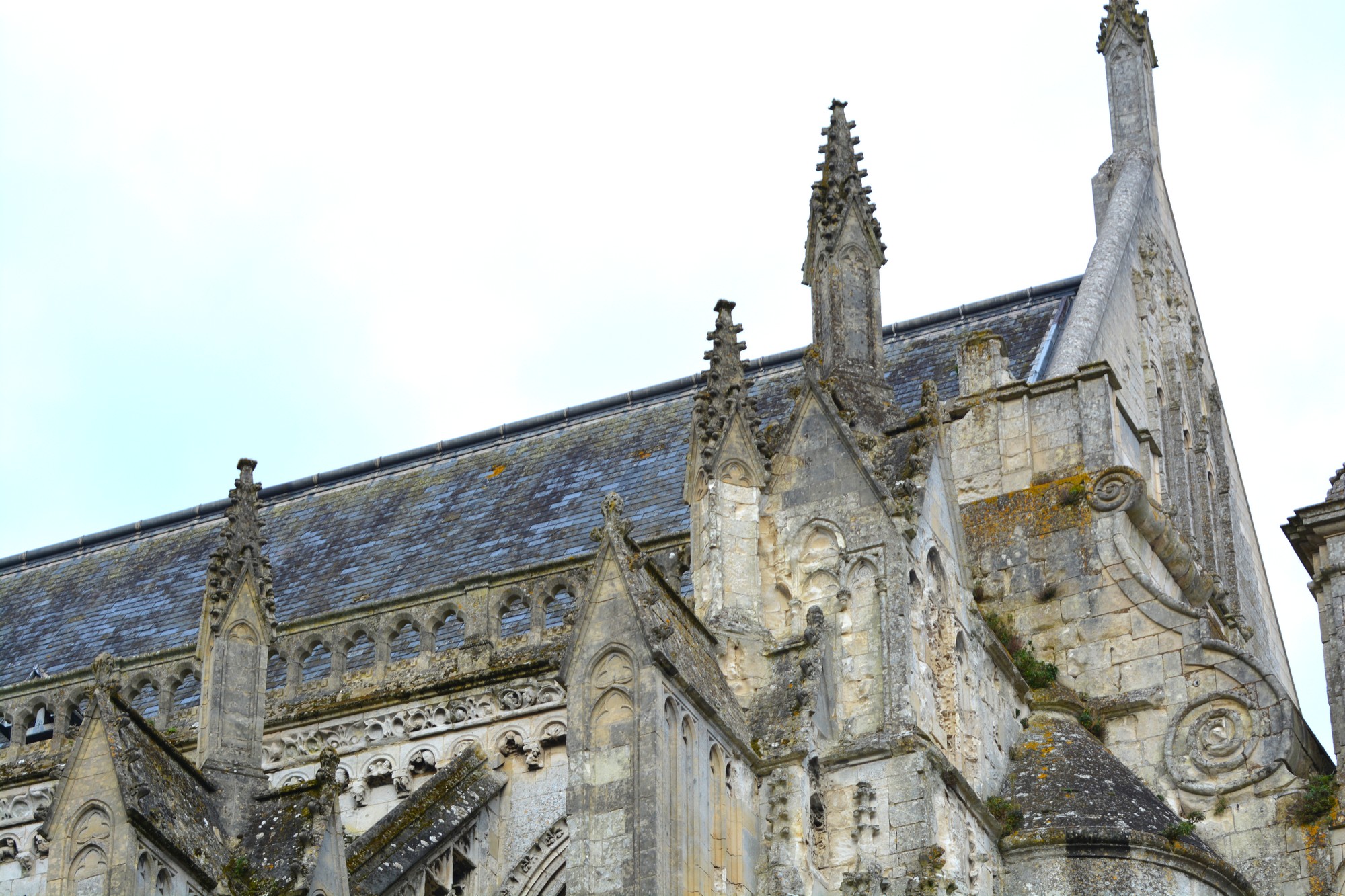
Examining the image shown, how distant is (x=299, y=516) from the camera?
96.2ft

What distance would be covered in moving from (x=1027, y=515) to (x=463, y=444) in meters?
11.1

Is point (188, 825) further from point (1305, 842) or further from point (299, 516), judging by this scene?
point (299, 516)

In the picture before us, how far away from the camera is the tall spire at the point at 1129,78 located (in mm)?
27859

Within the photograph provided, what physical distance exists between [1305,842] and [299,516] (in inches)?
585

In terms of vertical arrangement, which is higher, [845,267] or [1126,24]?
[1126,24]

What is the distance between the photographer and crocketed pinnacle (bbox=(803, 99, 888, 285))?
63.4 feet

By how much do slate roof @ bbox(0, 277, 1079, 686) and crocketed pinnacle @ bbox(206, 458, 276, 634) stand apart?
4922mm

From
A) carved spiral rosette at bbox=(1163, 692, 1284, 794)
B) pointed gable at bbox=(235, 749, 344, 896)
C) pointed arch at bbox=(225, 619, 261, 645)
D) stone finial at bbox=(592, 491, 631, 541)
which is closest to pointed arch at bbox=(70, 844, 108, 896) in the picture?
pointed gable at bbox=(235, 749, 344, 896)

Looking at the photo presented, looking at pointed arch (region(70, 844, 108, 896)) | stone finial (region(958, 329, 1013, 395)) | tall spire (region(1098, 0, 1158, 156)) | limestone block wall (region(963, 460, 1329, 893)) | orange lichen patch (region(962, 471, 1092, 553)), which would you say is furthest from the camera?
tall spire (region(1098, 0, 1158, 156))

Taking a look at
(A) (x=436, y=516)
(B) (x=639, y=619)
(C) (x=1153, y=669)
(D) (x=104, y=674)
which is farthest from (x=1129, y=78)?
(D) (x=104, y=674)

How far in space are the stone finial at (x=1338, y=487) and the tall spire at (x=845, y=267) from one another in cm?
370

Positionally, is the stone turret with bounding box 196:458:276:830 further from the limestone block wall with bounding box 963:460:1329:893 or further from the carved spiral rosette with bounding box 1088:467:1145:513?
the carved spiral rosette with bounding box 1088:467:1145:513

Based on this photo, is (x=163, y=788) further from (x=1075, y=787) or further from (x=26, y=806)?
(x=1075, y=787)

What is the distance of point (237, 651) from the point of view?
18516 millimetres
